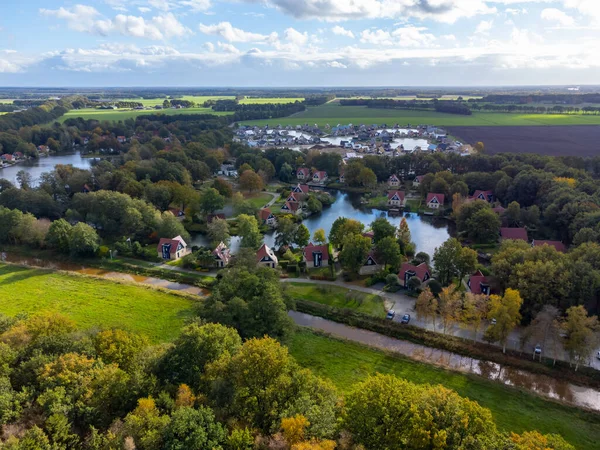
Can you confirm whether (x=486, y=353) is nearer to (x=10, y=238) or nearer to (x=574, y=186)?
(x=574, y=186)

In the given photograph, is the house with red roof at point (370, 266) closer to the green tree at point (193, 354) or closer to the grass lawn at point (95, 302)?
the grass lawn at point (95, 302)

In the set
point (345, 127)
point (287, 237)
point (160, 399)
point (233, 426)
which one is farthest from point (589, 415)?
point (345, 127)

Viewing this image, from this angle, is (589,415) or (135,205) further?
(135,205)

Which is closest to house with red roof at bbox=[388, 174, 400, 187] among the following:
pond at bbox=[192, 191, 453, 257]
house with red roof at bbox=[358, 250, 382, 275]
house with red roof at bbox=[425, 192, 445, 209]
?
pond at bbox=[192, 191, 453, 257]

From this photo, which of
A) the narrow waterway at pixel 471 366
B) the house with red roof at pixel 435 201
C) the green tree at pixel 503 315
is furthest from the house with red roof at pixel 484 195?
the narrow waterway at pixel 471 366

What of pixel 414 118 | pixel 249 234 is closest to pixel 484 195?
pixel 249 234

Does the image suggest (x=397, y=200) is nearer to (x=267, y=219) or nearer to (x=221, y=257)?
(x=267, y=219)
